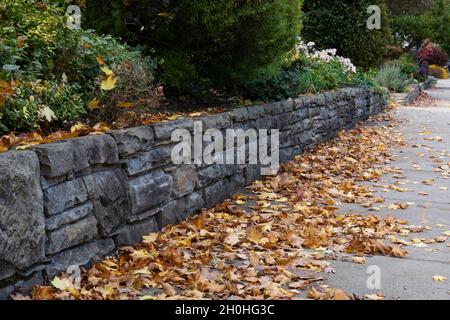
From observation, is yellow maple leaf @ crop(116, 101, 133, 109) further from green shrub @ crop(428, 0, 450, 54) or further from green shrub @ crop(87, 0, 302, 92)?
green shrub @ crop(428, 0, 450, 54)

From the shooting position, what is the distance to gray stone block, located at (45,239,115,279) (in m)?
3.27

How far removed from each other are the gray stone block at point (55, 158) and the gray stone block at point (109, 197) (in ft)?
0.81

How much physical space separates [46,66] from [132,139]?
3.09ft

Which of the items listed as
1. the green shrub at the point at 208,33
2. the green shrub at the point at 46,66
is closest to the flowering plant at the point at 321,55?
the green shrub at the point at 208,33

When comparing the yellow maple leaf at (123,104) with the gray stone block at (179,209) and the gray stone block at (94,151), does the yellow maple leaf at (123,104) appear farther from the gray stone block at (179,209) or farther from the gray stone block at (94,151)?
the gray stone block at (179,209)

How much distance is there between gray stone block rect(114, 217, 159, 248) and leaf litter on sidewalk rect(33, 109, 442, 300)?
0.06m

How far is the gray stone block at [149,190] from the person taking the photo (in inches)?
159

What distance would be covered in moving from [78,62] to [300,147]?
392 cm

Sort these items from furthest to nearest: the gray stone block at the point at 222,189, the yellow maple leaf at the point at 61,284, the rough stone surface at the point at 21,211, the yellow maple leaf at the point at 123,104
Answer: the gray stone block at the point at 222,189, the yellow maple leaf at the point at 123,104, the yellow maple leaf at the point at 61,284, the rough stone surface at the point at 21,211

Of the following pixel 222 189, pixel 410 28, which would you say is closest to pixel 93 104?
pixel 222 189

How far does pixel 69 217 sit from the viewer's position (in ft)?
11.1

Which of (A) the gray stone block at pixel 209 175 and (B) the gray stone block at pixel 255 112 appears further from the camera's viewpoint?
(B) the gray stone block at pixel 255 112

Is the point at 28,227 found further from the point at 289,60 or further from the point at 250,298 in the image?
the point at 289,60

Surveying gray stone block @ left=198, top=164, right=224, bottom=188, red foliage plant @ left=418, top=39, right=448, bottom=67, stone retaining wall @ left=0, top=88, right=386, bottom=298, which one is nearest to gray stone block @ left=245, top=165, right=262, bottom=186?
stone retaining wall @ left=0, top=88, right=386, bottom=298
